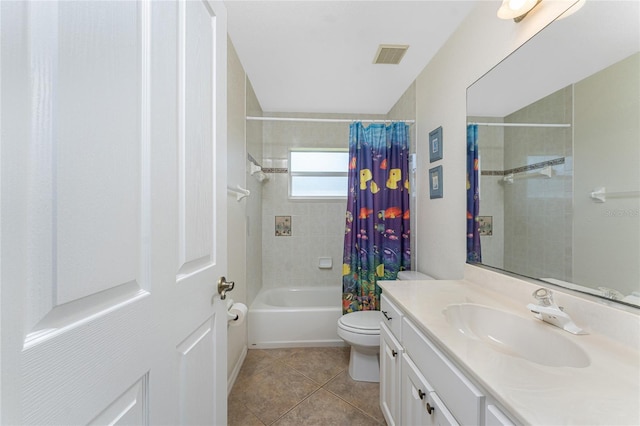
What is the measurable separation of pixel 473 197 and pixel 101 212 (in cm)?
163

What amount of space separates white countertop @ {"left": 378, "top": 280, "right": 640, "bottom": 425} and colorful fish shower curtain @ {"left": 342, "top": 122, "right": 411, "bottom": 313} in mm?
1359

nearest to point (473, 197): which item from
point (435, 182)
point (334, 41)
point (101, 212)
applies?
point (435, 182)

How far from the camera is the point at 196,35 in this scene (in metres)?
0.79

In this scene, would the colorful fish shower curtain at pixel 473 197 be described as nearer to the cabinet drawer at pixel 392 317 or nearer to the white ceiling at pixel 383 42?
the white ceiling at pixel 383 42

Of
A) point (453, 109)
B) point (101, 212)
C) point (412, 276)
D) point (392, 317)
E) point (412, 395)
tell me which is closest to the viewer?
point (101, 212)

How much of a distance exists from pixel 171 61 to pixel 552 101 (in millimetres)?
1383

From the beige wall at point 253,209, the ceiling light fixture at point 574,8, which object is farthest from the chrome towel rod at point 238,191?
the ceiling light fixture at point 574,8

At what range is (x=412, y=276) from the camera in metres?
2.06

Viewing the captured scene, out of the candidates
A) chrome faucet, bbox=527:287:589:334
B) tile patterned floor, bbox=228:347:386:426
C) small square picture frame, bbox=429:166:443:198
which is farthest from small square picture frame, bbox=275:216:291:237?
chrome faucet, bbox=527:287:589:334

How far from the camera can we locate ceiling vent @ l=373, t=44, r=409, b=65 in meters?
1.79

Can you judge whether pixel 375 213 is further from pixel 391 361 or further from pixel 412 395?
pixel 412 395

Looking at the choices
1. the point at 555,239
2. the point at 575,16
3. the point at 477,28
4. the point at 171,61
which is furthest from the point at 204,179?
the point at 477,28

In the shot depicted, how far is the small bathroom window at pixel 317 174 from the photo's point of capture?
312 cm

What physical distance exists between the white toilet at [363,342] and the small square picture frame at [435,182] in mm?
639
